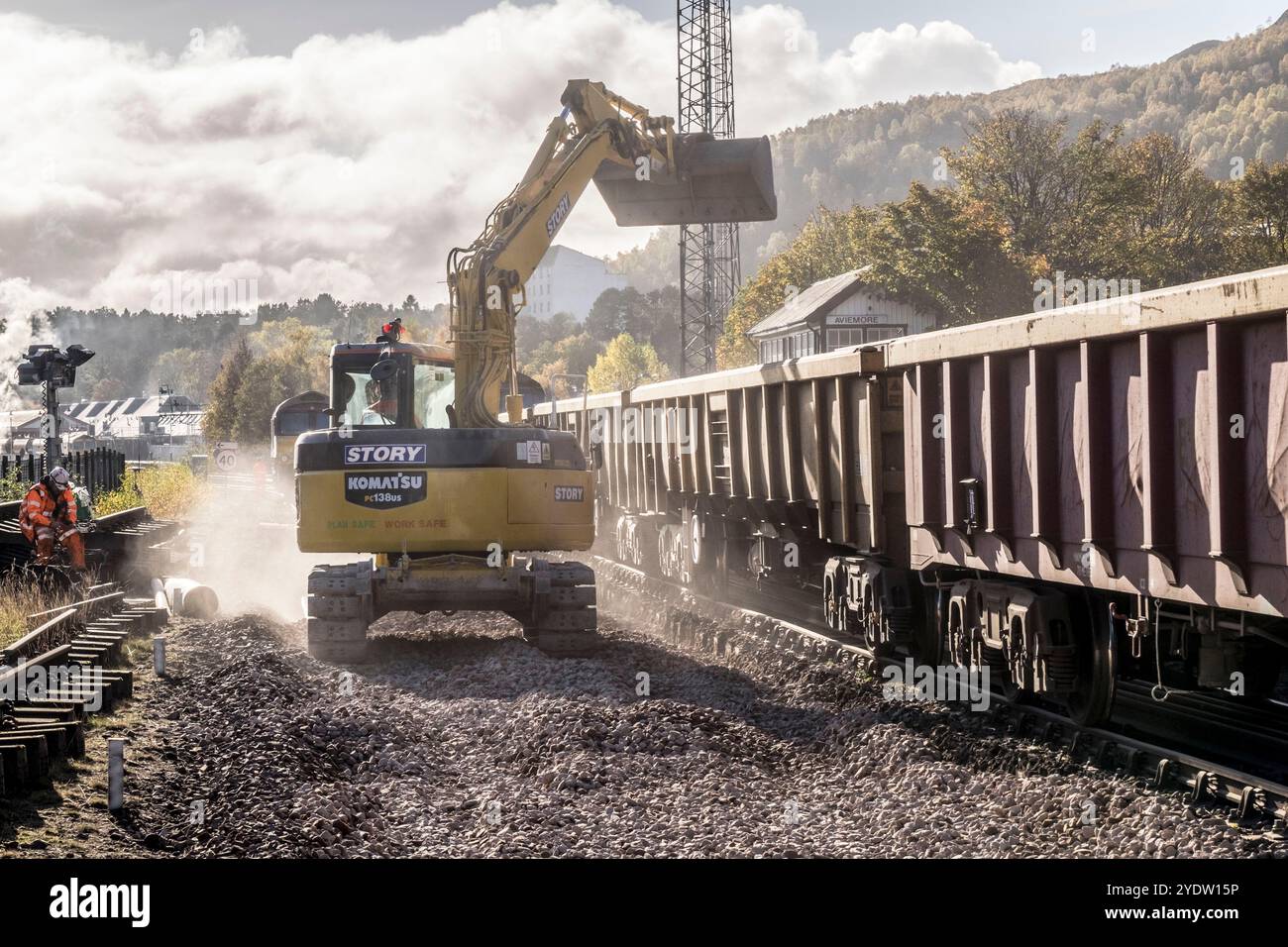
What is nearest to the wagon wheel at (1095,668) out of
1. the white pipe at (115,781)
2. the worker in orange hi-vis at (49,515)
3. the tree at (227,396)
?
the white pipe at (115,781)

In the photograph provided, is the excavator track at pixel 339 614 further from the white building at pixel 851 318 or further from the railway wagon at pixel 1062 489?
the white building at pixel 851 318

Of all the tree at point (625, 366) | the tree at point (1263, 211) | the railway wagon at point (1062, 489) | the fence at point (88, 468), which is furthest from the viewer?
the tree at point (625, 366)

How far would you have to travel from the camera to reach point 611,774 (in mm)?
9008

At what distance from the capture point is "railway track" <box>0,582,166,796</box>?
896 cm

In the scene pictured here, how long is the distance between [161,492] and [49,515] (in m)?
17.9

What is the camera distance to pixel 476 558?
46.4 ft

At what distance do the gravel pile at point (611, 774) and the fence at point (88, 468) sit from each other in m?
15.5

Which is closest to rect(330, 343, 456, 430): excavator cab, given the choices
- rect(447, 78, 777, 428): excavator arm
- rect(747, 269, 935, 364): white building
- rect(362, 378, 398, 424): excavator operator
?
rect(362, 378, 398, 424): excavator operator

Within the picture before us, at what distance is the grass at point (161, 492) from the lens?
29.8 meters

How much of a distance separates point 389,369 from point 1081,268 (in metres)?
37.8
